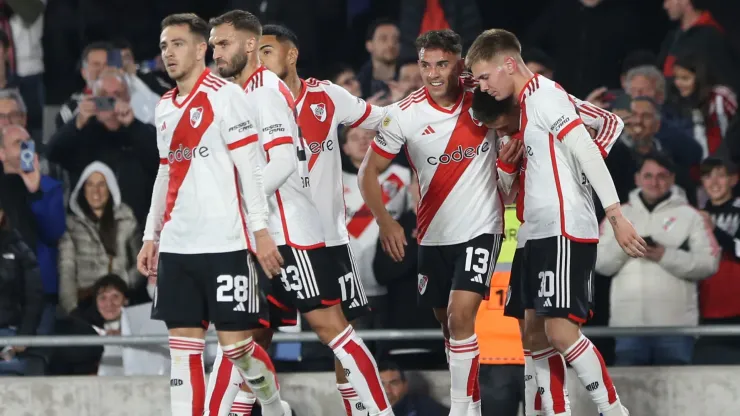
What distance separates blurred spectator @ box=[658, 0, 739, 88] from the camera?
25.7 feet

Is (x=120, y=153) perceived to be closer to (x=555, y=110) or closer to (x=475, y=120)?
(x=475, y=120)

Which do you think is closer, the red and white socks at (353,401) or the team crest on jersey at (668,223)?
the red and white socks at (353,401)

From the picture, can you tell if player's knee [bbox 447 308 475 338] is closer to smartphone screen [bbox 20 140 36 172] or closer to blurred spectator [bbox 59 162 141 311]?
blurred spectator [bbox 59 162 141 311]

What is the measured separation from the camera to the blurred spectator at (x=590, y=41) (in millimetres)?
7887

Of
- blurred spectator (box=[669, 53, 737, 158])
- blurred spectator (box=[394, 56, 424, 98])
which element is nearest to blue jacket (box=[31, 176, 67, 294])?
blurred spectator (box=[394, 56, 424, 98])

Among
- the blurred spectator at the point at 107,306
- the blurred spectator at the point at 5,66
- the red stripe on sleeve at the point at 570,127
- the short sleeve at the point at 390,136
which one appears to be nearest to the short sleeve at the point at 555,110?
the red stripe on sleeve at the point at 570,127

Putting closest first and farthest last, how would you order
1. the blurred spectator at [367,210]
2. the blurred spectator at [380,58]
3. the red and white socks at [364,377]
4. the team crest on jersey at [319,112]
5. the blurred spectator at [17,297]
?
1. the red and white socks at [364,377]
2. the team crest on jersey at [319,112]
3. the blurred spectator at [367,210]
4. the blurred spectator at [17,297]
5. the blurred spectator at [380,58]

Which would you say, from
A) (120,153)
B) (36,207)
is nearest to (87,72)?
(120,153)

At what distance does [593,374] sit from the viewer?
564 centimetres

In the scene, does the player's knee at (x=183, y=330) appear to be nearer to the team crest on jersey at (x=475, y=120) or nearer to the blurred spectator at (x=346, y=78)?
the team crest on jersey at (x=475, y=120)

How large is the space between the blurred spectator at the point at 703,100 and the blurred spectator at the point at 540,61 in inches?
31.5

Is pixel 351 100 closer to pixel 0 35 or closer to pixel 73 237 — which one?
pixel 73 237

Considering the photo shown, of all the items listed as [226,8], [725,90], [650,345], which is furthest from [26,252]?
[725,90]

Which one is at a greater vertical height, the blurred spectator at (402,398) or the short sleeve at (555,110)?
the short sleeve at (555,110)
